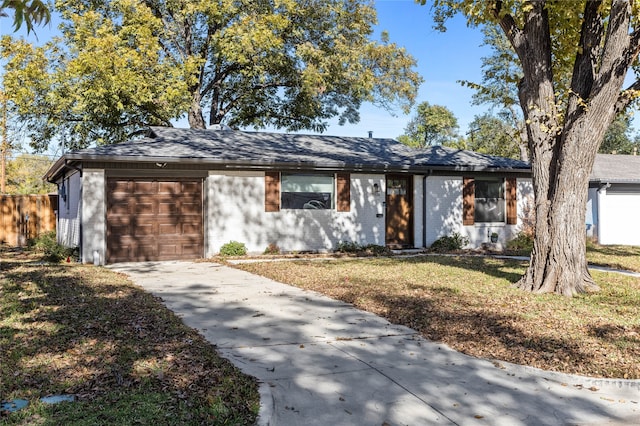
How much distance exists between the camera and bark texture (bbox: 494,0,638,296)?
302 inches

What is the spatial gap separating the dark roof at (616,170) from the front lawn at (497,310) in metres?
10.8

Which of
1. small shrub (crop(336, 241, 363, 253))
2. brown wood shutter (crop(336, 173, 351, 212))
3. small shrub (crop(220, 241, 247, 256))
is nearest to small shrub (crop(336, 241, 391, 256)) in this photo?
small shrub (crop(336, 241, 363, 253))

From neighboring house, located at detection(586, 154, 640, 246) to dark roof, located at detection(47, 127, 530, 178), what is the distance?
4.70 meters

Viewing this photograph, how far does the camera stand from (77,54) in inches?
796

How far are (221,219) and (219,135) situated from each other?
4079 millimetres

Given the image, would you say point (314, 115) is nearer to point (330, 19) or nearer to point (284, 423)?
point (330, 19)

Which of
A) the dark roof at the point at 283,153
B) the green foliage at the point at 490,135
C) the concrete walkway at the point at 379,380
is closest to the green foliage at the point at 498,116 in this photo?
the green foliage at the point at 490,135

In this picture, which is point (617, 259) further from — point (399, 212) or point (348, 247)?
point (348, 247)

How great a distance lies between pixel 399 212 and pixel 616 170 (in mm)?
11589

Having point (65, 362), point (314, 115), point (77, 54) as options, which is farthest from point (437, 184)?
point (77, 54)

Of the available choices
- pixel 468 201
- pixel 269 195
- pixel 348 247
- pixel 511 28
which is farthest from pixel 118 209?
pixel 468 201

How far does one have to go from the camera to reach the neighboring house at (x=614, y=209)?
64.7ft

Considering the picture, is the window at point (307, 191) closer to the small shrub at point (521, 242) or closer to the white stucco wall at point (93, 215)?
the white stucco wall at point (93, 215)

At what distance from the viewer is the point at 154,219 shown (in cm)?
1315
